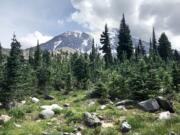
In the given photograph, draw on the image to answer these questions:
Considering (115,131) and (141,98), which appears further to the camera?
(141,98)

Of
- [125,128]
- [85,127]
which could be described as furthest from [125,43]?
[125,128]

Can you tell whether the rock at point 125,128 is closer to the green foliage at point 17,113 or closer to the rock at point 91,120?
the rock at point 91,120

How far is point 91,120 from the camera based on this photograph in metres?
19.7

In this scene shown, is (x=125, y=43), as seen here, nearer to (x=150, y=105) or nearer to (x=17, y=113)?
(x=150, y=105)

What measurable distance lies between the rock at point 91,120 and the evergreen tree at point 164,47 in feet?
178

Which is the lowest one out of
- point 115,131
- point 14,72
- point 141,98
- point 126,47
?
point 115,131

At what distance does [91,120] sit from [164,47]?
56114 mm

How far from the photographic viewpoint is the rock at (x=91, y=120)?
64.0 ft

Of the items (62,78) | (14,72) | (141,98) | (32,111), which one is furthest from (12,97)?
(62,78)

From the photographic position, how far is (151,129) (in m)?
17.5

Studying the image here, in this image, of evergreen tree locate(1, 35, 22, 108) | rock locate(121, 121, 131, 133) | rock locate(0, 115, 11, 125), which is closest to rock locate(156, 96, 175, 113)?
rock locate(121, 121, 131, 133)

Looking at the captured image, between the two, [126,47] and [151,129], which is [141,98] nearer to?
[151,129]

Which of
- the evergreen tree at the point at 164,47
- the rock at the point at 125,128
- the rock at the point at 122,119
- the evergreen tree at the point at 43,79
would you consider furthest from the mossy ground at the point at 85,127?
the evergreen tree at the point at 164,47

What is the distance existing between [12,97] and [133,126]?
13.0 meters
